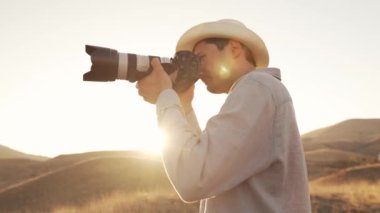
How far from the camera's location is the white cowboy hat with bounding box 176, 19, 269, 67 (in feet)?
8.16

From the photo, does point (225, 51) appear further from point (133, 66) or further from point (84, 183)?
point (84, 183)

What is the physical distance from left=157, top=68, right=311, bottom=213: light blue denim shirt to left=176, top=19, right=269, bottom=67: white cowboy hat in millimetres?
357

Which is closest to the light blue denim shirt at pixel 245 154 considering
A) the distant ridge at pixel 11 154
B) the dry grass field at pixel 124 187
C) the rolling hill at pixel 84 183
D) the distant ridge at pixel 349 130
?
the dry grass field at pixel 124 187

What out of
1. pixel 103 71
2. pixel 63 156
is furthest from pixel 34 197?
pixel 63 156

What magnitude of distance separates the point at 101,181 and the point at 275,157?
83.6 feet

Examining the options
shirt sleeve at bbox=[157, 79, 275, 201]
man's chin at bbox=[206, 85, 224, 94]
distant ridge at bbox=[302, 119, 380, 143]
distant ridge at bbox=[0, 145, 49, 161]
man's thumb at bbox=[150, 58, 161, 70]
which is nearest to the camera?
shirt sleeve at bbox=[157, 79, 275, 201]

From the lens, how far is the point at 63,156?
177 feet

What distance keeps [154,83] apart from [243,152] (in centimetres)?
65

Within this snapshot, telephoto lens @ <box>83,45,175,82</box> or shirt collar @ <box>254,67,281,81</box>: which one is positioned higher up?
telephoto lens @ <box>83,45,175,82</box>

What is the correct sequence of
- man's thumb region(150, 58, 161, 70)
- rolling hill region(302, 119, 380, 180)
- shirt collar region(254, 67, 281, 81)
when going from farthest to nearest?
rolling hill region(302, 119, 380, 180)
man's thumb region(150, 58, 161, 70)
shirt collar region(254, 67, 281, 81)

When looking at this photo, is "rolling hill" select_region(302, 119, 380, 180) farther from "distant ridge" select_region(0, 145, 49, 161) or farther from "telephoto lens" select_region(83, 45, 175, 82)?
"distant ridge" select_region(0, 145, 49, 161)

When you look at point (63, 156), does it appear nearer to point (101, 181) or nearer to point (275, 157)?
point (101, 181)

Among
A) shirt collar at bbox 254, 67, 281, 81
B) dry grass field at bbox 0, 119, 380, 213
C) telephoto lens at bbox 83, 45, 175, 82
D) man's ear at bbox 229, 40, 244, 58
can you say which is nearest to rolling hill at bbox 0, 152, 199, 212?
dry grass field at bbox 0, 119, 380, 213

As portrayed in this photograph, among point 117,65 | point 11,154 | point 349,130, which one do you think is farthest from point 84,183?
point 11,154
